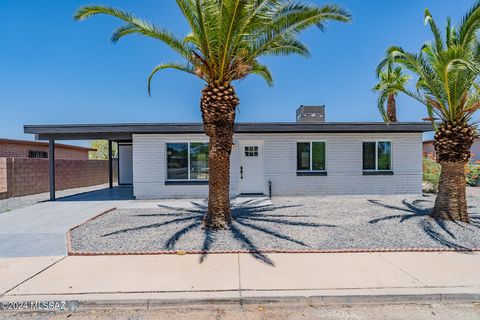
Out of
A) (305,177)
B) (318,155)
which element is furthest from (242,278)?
(318,155)

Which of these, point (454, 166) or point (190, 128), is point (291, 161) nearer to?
point (190, 128)

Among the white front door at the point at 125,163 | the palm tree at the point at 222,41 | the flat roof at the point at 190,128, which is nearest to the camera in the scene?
the palm tree at the point at 222,41

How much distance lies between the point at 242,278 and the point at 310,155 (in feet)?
28.9

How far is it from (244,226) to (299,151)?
6136 mm

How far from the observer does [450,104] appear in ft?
23.4

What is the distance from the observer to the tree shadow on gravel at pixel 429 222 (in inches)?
236

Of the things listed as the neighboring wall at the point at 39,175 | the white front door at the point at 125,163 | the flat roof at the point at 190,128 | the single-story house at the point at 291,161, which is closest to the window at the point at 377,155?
the single-story house at the point at 291,161

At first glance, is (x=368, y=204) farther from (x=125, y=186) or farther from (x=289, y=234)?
(x=125, y=186)

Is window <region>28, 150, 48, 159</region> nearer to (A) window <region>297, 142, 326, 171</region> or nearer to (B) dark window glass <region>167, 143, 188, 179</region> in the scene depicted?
(B) dark window glass <region>167, 143, 188, 179</region>

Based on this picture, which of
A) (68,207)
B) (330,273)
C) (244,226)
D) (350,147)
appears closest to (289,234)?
(244,226)

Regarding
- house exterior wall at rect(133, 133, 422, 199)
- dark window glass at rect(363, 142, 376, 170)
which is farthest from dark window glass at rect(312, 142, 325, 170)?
dark window glass at rect(363, 142, 376, 170)

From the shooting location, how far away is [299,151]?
12.2 meters

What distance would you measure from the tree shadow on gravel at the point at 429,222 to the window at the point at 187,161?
717 centimetres

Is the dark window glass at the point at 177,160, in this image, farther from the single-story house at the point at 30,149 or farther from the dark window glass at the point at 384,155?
the single-story house at the point at 30,149
